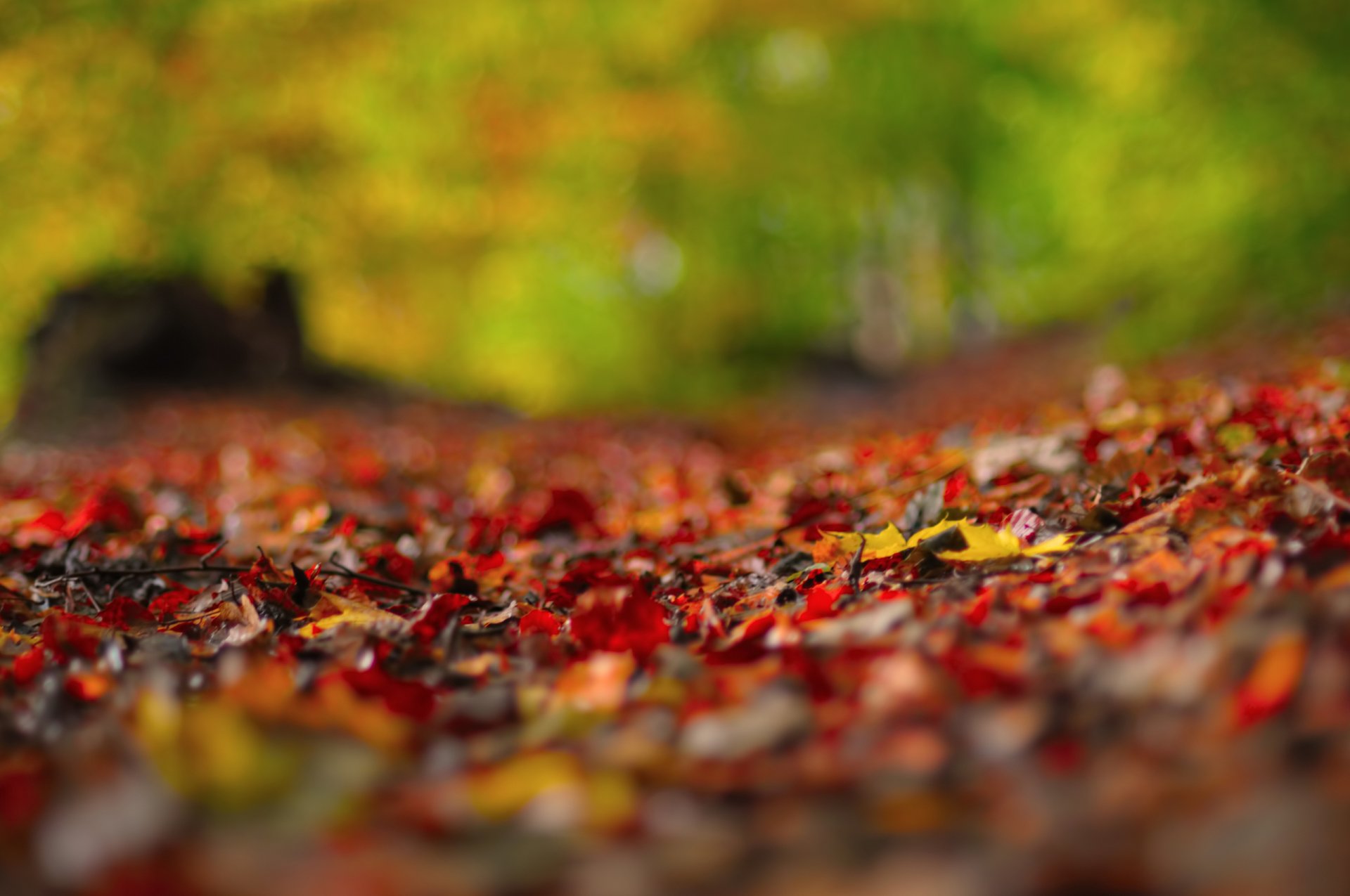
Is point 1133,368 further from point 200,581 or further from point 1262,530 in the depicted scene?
point 200,581

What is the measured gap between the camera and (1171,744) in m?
0.80

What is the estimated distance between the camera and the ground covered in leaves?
708 millimetres

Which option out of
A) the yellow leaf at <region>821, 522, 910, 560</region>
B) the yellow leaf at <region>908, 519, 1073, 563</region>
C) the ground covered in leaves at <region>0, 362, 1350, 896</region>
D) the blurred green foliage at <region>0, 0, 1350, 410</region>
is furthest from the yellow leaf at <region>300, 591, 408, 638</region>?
the blurred green foliage at <region>0, 0, 1350, 410</region>

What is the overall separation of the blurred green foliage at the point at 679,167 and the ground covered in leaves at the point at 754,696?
9.79 feet

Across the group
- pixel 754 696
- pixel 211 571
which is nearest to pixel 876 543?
pixel 754 696

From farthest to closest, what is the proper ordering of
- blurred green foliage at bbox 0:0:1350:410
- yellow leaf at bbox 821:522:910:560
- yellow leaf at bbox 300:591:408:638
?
1. blurred green foliage at bbox 0:0:1350:410
2. yellow leaf at bbox 821:522:910:560
3. yellow leaf at bbox 300:591:408:638

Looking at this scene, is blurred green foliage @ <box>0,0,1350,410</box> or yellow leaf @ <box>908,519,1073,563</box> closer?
yellow leaf @ <box>908,519,1073,563</box>

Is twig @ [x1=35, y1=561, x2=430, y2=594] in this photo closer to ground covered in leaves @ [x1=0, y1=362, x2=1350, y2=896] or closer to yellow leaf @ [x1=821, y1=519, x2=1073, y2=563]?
ground covered in leaves @ [x1=0, y1=362, x2=1350, y2=896]

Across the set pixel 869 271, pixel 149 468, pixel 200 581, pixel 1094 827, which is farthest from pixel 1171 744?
pixel 869 271

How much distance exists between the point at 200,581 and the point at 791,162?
736cm

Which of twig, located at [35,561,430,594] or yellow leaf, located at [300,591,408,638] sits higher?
yellow leaf, located at [300,591,408,638]

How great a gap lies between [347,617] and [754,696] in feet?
2.75

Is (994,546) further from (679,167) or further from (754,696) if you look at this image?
(679,167)

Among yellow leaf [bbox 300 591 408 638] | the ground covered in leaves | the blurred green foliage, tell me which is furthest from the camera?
the blurred green foliage
